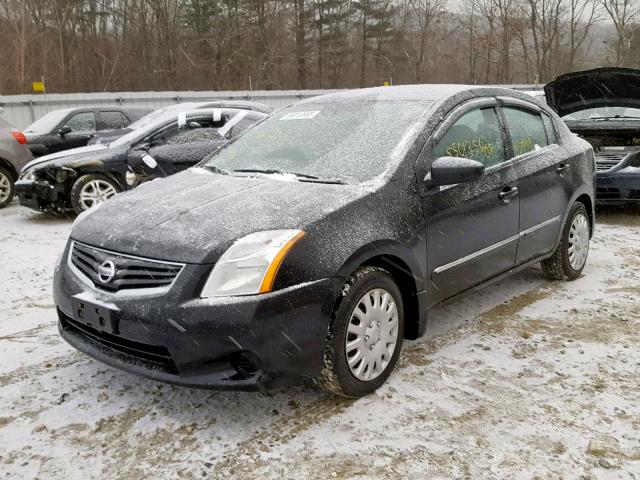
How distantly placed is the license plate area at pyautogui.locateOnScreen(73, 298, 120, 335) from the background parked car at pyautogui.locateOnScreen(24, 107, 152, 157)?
881 cm

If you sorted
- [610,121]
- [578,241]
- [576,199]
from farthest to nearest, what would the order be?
[610,121], [578,241], [576,199]

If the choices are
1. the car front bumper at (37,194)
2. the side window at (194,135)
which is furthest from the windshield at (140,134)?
the car front bumper at (37,194)

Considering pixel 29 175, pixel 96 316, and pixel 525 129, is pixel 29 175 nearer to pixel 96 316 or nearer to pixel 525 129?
pixel 96 316

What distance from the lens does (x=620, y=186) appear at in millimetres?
7164

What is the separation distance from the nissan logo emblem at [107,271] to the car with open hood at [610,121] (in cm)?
608

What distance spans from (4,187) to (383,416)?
8.38 m

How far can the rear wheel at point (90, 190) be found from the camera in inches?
306

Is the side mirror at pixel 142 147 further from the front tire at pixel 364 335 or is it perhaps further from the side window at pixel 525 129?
the front tire at pixel 364 335

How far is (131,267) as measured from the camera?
2809mm

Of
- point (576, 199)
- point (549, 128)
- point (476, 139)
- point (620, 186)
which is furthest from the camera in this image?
point (620, 186)

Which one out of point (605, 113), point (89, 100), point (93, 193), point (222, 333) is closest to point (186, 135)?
point (93, 193)

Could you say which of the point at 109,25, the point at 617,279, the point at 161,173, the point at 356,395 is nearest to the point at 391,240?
the point at 356,395

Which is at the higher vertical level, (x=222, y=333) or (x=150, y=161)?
(x=150, y=161)

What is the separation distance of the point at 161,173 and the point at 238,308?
506 centimetres
